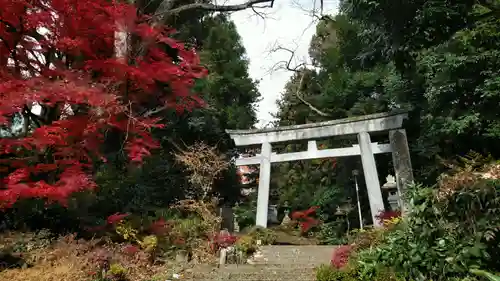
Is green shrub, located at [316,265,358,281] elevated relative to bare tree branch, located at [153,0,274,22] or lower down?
lower down

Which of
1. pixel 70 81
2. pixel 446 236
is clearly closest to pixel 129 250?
pixel 70 81

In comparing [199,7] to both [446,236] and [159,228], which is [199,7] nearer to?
[159,228]

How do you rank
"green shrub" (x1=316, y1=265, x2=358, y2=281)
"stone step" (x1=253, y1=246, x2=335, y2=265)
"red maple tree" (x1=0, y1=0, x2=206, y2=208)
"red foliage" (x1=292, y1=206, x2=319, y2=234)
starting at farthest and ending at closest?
1. "red foliage" (x1=292, y1=206, x2=319, y2=234)
2. "stone step" (x1=253, y1=246, x2=335, y2=265)
3. "red maple tree" (x1=0, y1=0, x2=206, y2=208)
4. "green shrub" (x1=316, y1=265, x2=358, y2=281)

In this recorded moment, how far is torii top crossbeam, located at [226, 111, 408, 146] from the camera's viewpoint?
1170cm

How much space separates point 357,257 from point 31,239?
19.7ft

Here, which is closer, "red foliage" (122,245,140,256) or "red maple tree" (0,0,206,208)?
"red maple tree" (0,0,206,208)

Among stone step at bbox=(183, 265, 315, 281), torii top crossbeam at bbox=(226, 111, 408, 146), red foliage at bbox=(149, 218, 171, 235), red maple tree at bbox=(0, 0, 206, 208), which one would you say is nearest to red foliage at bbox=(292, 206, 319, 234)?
torii top crossbeam at bbox=(226, 111, 408, 146)

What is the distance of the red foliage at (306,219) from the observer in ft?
45.6

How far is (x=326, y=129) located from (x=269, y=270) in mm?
6238

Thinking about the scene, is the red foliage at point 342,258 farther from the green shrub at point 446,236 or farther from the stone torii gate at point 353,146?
the stone torii gate at point 353,146

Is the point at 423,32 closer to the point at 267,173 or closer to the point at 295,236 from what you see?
the point at 267,173

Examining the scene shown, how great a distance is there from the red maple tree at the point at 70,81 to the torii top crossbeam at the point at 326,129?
4.92 metres

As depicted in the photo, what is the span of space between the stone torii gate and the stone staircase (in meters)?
2.92

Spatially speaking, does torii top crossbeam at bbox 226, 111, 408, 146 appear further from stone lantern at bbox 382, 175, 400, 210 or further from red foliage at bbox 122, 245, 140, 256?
red foliage at bbox 122, 245, 140, 256
